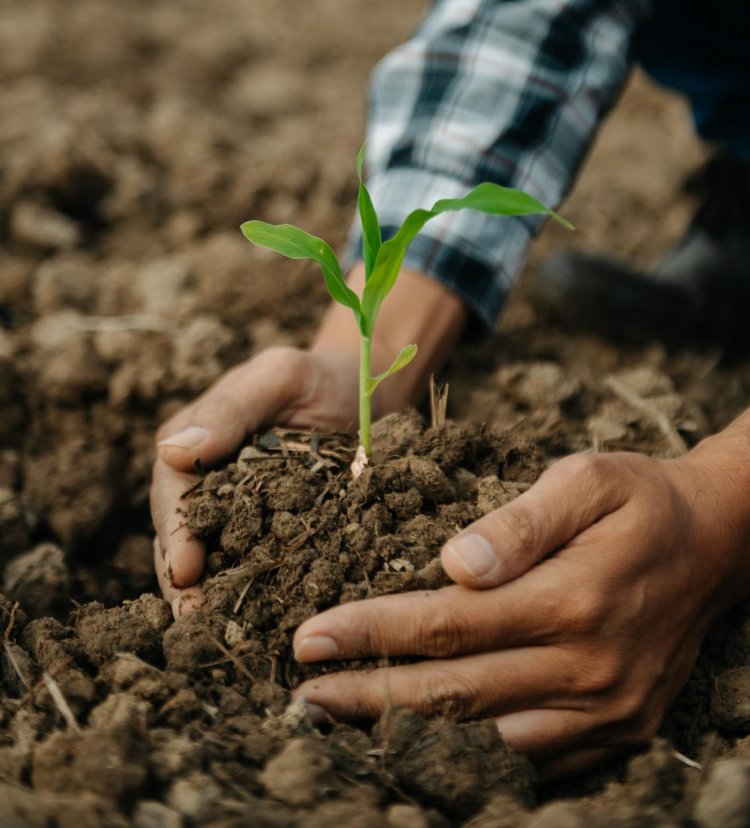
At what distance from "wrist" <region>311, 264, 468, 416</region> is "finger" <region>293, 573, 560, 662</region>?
0.51 meters

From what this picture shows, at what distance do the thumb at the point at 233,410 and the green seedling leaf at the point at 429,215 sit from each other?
0.26 metres

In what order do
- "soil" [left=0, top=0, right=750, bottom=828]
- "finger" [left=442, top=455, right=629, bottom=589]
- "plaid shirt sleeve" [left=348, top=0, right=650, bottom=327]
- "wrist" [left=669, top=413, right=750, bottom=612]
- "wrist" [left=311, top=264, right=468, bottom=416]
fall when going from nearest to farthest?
1. "soil" [left=0, top=0, right=750, bottom=828]
2. "finger" [left=442, top=455, right=629, bottom=589]
3. "wrist" [left=669, top=413, right=750, bottom=612]
4. "wrist" [left=311, top=264, right=468, bottom=416]
5. "plaid shirt sleeve" [left=348, top=0, right=650, bottom=327]

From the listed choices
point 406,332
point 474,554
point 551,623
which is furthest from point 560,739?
point 406,332

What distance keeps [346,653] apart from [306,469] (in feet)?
1.01

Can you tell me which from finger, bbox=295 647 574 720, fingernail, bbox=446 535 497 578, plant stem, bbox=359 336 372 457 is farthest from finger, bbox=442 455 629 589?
plant stem, bbox=359 336 372 457

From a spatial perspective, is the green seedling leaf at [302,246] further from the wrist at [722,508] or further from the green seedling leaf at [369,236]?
the wrist at [722,508]

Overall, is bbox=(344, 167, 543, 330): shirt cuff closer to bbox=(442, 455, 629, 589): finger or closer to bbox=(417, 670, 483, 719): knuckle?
bbox=(442, 455, 629, 589): finger

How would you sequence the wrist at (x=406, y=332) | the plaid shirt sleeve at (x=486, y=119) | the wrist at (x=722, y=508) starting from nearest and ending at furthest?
the wrist at (x=722, y=508) → the wrist at (x=406, y=332) → the plaid shirt sleeve at (x=486, y=119)

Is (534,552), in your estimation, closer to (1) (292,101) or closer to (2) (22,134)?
(2) (22,134)

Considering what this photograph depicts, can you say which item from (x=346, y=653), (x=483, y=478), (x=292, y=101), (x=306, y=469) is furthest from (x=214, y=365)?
(x=292, y=101)

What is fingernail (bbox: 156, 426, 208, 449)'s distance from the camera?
136 centimetres

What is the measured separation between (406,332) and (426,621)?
2.27ft

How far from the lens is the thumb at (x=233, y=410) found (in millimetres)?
1368

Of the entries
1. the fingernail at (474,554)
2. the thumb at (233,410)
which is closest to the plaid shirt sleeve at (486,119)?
the thumb at (233,410)
